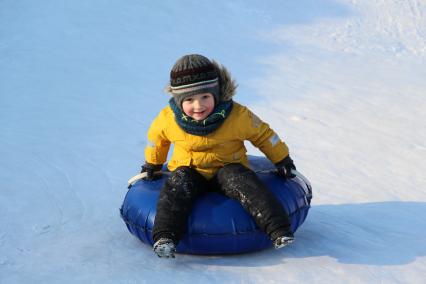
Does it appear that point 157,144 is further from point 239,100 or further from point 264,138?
point 239,100

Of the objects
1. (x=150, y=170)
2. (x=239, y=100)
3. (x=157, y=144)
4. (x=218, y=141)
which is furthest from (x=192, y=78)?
(x=239, y=100)

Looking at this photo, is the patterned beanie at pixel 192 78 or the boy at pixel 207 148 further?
the patterned beanie at pixel 192 78

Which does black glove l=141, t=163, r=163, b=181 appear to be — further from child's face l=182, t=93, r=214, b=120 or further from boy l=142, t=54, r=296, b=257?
child's face l=182, t=93, r=214, b=120

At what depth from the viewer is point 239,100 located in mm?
6238

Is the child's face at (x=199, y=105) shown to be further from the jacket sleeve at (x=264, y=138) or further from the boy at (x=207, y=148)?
the jacket sleeve at (x=264, y=138)

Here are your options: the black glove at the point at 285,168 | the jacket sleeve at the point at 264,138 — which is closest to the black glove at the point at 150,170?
the jacket sleeve at the point at 264,138

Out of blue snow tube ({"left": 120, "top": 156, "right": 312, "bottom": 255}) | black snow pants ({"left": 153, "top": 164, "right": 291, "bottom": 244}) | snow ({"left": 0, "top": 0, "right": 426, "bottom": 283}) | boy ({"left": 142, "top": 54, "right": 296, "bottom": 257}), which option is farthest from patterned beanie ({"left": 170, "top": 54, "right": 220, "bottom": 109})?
snow ({"left": 0, "top": 0, "right": 426, "bottom": 283})

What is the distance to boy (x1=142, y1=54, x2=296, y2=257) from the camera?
110 inches

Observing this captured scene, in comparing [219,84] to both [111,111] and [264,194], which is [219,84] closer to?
[264,194]

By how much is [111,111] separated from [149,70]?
1324mm

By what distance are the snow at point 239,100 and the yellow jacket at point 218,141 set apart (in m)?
0.48

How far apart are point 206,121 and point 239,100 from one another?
3292mm

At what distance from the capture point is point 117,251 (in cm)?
306

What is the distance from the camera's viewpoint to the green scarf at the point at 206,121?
2979mm
